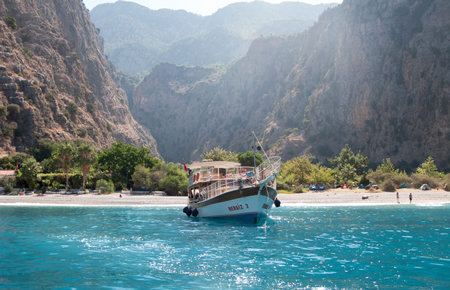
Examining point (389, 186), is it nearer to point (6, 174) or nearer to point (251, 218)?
point (251, 218)

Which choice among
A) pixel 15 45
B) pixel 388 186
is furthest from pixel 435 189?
pixel 15 45

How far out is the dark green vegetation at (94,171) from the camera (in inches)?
2665

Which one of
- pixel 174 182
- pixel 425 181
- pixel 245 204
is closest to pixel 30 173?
pixel 174 182

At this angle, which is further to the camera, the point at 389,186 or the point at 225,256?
the point at 389,186

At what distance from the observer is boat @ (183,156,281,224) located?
3006 cm

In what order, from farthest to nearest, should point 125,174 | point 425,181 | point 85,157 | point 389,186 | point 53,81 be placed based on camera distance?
point 53,81
point 125,174
point 425,181
point 389,186
point 85,157

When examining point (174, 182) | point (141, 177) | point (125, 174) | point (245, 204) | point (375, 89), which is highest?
point (375, 89)

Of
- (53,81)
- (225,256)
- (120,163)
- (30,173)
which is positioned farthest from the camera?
(53,81)

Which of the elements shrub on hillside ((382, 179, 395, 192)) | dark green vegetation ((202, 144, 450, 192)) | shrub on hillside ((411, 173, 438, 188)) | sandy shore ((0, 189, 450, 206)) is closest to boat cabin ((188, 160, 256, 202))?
sandy shore ((0, 189, 450, 206))

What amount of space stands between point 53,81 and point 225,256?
13216cm

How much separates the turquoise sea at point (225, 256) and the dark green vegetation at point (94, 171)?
3949cm

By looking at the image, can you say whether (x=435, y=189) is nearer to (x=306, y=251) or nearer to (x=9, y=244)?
(x=306, y=251)

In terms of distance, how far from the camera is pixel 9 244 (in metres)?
21.2

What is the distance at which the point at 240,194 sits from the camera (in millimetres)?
30406
